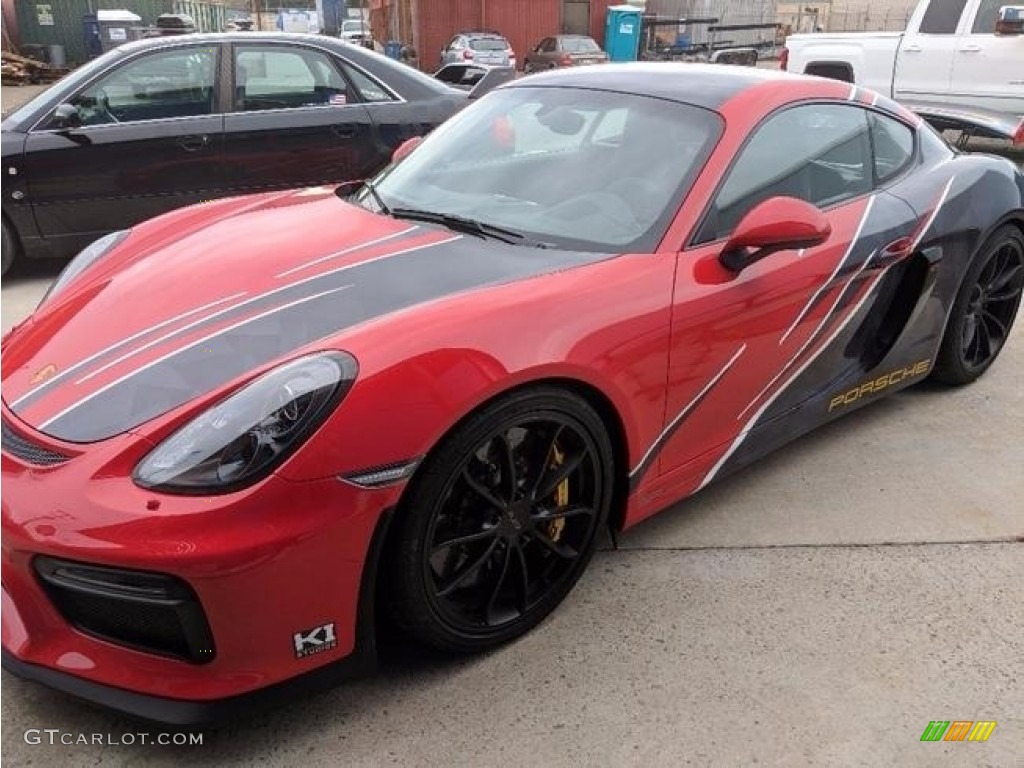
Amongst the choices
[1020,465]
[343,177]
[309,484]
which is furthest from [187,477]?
[343,177]

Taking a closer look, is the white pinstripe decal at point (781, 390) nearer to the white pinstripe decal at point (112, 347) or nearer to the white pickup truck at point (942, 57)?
the white pinstripe decal at point (112, 347)

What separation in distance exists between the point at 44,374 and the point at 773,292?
Answer: 1.98 m

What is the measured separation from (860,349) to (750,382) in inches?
27.8

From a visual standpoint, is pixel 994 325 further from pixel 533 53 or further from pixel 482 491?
pixel 533 53

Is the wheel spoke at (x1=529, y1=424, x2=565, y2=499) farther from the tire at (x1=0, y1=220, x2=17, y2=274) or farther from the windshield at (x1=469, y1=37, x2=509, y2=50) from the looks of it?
the windshield at (x1=469, y1=37, x2=509, y2=50)

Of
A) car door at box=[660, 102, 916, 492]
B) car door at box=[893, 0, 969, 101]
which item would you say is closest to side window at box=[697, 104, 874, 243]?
car door at box=[660, 102, 916, 492]

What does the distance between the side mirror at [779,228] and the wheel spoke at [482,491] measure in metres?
0.99

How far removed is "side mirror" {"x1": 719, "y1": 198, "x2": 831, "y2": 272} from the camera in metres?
2.41

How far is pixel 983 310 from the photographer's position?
151 inches

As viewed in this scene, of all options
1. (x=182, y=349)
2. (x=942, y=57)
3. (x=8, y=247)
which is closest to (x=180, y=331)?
(x=182, y=349)

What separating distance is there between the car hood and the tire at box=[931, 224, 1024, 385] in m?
2.04

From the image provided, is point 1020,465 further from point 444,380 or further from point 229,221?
point 229,221

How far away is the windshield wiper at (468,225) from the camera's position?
252 cm

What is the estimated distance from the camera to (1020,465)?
3354 millimetres
